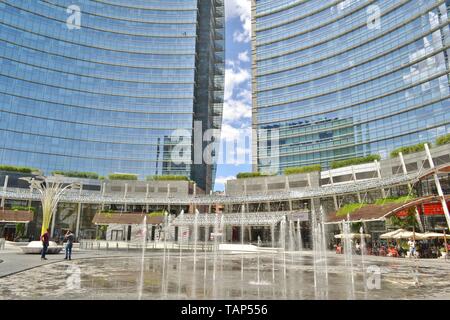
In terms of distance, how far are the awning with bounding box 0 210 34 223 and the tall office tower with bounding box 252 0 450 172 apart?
52129 mm

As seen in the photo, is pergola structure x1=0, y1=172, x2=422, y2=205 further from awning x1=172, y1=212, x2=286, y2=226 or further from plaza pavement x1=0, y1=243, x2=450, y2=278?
plaza pavement x1=0, y1=243, x2=450, y2=278

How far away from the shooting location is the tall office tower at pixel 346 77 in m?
61.6

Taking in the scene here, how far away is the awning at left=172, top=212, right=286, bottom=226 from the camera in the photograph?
53.6 metres

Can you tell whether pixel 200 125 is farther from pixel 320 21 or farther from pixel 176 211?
pixel 320 21

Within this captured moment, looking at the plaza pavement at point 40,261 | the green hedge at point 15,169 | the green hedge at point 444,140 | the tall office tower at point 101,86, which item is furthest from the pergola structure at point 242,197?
the tall office tower at point 101,86

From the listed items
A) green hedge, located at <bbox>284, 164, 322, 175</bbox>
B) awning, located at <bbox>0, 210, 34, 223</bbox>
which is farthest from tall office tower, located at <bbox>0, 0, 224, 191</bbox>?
green hedge, located at <bbox>284, 164, 322, 175</bbox>

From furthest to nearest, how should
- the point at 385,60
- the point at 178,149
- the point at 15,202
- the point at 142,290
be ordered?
1. the point at 178,149
2. the point at 385,60
3. the point at 15,202
4. the point at 142,290

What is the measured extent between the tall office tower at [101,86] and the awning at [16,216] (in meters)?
29.3

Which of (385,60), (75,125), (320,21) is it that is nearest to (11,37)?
(75,125)

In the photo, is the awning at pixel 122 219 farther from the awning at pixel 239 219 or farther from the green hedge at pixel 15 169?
the green hedge at pixel 15 169

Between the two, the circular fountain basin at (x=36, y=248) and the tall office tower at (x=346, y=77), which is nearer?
the circular fountain basin at (x=36, y=248)

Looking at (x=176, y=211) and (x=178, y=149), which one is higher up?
(x=178, y=149)

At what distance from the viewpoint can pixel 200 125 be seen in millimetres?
96562
